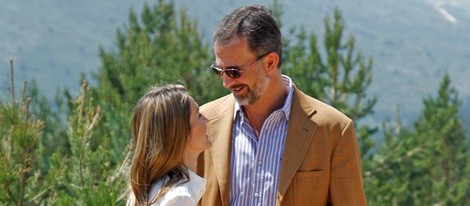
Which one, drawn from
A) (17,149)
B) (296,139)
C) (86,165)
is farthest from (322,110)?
(86,165)

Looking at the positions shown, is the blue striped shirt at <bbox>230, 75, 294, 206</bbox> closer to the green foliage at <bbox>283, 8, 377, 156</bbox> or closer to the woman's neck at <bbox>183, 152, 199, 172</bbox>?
the woman's neck at <bbox>183, 152, 199, 172</bbox>

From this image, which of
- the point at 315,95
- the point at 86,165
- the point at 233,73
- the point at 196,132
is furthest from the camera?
the point at 315,95

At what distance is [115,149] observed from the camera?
31.8 ft

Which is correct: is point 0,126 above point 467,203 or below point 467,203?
above

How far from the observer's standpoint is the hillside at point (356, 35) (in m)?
74.9

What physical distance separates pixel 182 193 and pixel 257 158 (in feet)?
2.42

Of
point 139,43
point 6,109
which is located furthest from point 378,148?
point 6,109

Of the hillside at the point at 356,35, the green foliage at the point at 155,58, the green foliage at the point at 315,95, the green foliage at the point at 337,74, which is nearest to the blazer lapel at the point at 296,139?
the green foliage at the point at 315,95

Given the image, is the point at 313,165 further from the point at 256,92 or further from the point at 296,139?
the point at 256,92

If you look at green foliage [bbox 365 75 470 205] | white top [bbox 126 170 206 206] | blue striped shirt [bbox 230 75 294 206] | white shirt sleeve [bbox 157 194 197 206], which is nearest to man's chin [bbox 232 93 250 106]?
blue striped shirt [bbox 230 75 294 206]

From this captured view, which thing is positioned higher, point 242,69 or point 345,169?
point 242,69

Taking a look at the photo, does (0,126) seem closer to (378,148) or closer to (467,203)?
(378,148)

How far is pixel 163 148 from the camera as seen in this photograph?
3104 mm

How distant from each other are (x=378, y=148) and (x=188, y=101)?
17.4 meters
